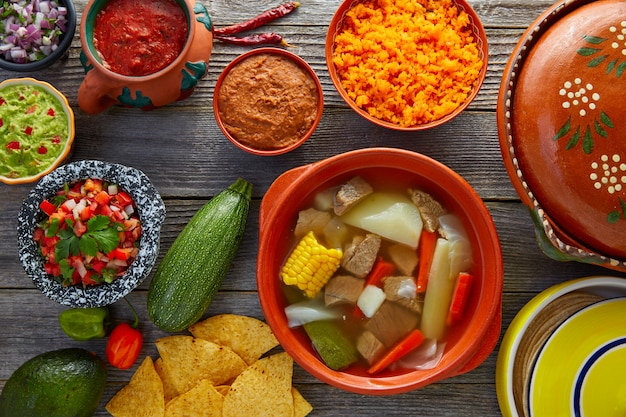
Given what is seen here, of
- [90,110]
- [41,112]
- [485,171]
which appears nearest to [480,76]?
[485,171]

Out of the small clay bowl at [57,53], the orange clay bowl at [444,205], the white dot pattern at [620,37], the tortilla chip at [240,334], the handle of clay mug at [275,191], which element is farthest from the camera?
the tortilla chip at [240,334]

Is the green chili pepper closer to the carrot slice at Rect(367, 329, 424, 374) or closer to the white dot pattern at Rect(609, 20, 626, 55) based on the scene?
the carrot slice at Rect(367, 329, 424, 374)

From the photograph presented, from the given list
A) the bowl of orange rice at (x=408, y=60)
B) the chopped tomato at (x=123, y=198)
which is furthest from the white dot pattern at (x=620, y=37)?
the chopped tomato at (x=123, y=198)

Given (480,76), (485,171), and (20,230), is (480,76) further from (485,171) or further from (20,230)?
(20,230)

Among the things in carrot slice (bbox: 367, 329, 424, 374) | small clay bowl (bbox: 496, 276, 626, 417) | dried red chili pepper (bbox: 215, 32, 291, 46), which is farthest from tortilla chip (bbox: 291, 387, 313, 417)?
dried red chili pepper (bbox: 215, 32, 291, 46)

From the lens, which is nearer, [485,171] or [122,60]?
[122,60]

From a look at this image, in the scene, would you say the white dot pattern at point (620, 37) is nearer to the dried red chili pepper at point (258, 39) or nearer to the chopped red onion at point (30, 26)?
the dried red chili pepper at point (258, 39)

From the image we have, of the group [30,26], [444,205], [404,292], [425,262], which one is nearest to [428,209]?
[444,205]

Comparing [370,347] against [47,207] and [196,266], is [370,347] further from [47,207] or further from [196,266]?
[47,207]
